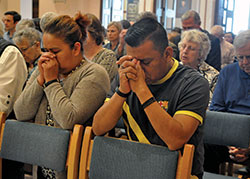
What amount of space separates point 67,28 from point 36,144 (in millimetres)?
625

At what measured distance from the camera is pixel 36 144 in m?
1.95

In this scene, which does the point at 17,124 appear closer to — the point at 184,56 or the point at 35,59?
the point at 35,59

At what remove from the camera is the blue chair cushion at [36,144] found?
1.88 metres

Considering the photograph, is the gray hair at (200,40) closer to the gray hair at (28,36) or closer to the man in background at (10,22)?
the gray hair at (28,36)

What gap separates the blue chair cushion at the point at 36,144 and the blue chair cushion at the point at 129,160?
0.21 metres

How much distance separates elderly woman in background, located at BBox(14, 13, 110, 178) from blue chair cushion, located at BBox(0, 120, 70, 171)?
89 millimetres

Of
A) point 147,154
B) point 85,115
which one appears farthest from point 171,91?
point 85,115

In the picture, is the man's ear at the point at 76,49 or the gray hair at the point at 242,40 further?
the gray hair at the point at 242,40

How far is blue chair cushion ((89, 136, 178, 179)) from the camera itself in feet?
5.25

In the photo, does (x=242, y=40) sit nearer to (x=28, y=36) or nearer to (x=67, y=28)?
(x=67, y=28)

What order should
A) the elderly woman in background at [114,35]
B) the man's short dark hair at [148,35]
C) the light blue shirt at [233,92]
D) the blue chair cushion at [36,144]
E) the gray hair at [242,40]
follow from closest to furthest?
the man's short dark hair at [148,35] → the blue chair cushion at [36,144] → the gray hair at [242,40] → the light blue shirt at [233,92] → the elderly woman in background at [114,35]

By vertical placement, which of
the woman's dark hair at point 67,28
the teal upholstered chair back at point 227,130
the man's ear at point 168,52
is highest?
the woman's dark hair at point 67,28

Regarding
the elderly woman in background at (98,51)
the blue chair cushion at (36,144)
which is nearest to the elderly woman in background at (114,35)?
the elderly woman in background at (98,51)

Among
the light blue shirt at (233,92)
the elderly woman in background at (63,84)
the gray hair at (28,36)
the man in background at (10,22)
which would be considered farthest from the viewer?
the man in background at (10,22)
